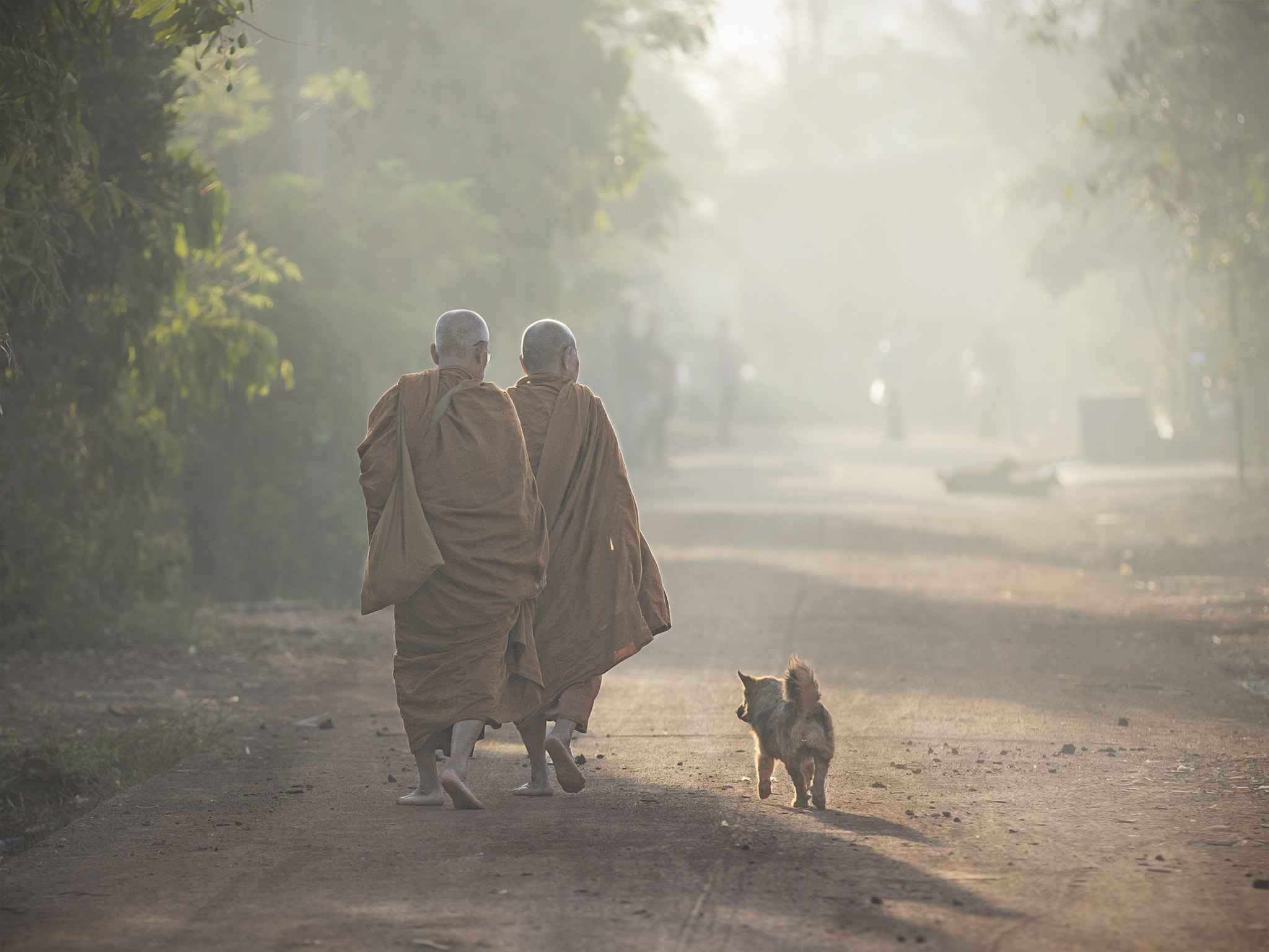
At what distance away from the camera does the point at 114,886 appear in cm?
482

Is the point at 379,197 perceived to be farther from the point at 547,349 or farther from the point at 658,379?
the point at 658,379

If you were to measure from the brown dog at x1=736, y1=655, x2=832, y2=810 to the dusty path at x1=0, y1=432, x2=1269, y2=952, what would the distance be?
147 mm

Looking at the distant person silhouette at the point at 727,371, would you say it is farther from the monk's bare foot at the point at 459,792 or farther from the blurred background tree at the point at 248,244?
the monk's bare foot at the point at 459,792

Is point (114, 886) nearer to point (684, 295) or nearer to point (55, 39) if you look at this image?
point (55, 39)

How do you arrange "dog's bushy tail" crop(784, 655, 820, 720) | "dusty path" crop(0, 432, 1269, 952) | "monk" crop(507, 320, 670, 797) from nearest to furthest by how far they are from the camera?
"dusty path" crop(0, 432, 1269, 952) < "dog's bushy tail" crop(784, 655, 820, 720) < "monk" crop(507, 320, 670, 797)

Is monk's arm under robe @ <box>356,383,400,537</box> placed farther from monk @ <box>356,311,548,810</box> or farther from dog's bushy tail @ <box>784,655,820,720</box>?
dog's bushy tail @ <box>784,655,820,720</box>

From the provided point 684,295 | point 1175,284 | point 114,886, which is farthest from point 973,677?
point 684,295

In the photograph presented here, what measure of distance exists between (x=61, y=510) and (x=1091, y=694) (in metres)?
6.80

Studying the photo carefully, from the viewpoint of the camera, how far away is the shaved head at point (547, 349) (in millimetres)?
6184

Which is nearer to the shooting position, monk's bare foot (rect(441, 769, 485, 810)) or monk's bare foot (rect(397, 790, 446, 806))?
monk's bare foot (rect(441, 769, 485, 810))

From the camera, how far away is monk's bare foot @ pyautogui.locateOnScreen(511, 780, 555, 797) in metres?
5.98

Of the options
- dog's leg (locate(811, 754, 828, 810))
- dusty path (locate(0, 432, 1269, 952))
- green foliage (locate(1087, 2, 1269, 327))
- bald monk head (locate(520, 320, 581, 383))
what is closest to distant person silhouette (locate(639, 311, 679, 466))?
green foliage (locate(1087, 2, 1269, 327))

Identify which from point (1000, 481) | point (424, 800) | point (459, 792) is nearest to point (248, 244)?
point (424, 800)

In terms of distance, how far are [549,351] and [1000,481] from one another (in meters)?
15.0
